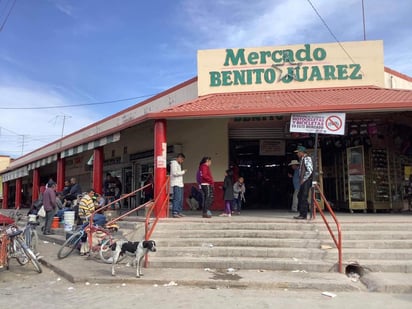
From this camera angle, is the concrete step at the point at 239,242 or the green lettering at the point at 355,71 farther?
the green lettering at the point at 355,71

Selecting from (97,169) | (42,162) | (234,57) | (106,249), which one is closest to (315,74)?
(234,57)

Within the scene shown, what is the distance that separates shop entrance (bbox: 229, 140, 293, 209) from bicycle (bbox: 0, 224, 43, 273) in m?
8.73

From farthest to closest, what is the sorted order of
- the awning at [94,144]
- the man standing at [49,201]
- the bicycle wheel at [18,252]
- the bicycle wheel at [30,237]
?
the awning at [94,144]
the man standing at [49,201]
the bicycle wheel at [30,237]
the bicycle wheel at [18,252]

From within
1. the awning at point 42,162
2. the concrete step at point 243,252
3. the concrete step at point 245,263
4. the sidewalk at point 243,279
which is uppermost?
the awning at point 42,162

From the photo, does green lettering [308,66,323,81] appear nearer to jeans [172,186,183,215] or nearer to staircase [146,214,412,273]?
staircase [146,214,412,273]

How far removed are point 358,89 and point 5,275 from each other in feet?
34.8

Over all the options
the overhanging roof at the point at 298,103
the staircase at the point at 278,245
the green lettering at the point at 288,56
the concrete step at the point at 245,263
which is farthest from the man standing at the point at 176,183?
the green lettering at the point at 288,56

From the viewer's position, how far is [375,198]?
12273 mm

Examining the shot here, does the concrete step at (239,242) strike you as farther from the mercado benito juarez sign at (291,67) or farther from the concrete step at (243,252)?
the mercado benito juarez sign at (291,67)

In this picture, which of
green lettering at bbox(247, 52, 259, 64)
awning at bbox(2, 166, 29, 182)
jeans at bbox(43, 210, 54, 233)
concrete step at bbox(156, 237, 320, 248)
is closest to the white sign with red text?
concrete step at bbox(156, 237, 320, 248)

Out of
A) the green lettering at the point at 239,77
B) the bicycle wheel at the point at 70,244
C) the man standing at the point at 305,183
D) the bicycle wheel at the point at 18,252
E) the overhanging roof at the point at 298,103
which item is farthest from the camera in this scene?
the green lettering at the point at 239,77

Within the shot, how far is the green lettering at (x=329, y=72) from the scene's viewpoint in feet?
41.3

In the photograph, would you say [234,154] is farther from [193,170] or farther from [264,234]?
A: [264,234]

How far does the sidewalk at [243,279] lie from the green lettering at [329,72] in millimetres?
7549
